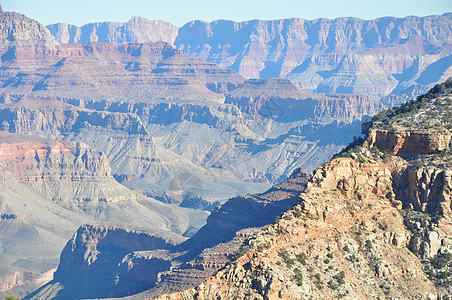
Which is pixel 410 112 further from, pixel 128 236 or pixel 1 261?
pixel 1 261

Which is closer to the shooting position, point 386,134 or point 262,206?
point 386,134

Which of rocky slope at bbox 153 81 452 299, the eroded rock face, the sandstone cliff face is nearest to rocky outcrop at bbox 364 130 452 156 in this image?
rocky slope at bbox 153 81 452 299

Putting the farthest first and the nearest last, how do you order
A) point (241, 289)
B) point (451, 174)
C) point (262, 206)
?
point (262, 206)
point (451, 174)
point (241, 289)

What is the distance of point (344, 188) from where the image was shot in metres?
56.0

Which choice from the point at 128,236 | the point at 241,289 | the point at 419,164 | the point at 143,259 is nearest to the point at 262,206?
the point at 143,259

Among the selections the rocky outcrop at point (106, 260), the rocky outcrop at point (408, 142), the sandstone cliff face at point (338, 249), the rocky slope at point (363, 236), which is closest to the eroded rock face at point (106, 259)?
the rocky outcrop at point (106, 260)

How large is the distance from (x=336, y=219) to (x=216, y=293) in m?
10.6

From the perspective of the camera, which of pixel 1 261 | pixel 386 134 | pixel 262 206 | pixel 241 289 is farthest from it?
pixel 1 261

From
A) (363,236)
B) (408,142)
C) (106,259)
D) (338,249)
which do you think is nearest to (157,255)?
(106,259)

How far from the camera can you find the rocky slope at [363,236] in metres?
48.0

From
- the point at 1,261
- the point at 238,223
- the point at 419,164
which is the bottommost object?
the point at 1,261

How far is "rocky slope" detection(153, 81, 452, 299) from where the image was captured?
157 feet

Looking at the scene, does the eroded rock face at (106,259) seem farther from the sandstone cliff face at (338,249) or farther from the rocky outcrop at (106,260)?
the sandstone cliff face at (338,249)

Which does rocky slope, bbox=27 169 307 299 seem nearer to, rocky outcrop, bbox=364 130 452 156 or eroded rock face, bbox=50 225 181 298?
eroded rock face, bbox=50 225 181 298
